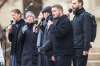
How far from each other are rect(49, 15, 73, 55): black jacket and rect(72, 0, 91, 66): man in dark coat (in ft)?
0.38

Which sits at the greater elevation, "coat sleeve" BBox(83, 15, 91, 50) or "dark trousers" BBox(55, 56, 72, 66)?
"coat sleeve" BBox(83, 15, 91, 50)

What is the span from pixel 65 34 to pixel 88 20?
1.57 feet

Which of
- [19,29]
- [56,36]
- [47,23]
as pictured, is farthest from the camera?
[19,29]

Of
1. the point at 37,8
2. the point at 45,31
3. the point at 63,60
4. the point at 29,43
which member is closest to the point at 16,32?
the point at 29,43

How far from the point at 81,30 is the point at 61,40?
41cm

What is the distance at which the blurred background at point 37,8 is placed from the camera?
1218 centimetres

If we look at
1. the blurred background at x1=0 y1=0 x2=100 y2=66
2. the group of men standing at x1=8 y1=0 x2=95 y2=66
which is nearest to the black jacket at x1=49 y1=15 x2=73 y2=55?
the group of men standing at x1=8 y1=0 x2=95 y2=66

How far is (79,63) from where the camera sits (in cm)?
905

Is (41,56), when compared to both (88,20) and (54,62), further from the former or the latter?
(88,20)

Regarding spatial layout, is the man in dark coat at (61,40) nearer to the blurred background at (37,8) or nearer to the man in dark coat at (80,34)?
the man in dark coat at (80,34)

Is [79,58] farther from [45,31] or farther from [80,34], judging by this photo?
[45,31]

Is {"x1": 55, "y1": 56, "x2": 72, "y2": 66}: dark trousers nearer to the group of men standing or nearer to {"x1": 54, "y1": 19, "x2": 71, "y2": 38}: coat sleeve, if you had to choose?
the group of men standing

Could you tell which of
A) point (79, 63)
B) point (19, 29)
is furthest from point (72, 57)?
point (19, 29)

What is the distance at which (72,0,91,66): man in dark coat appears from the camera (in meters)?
8.96
